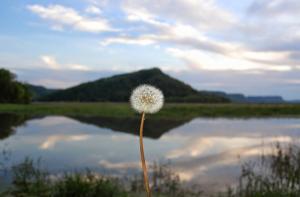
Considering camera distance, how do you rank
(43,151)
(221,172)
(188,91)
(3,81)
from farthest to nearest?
(188,91)
(3,81)
(43,151)
(221,172)

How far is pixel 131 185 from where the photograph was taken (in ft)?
38.1

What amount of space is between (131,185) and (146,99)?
316 inches

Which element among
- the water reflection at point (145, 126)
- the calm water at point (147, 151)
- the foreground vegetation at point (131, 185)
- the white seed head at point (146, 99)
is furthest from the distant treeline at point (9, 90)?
the white seed head at point (146, 99)

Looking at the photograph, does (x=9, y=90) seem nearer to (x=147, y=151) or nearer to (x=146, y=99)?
(x=147, y=151)

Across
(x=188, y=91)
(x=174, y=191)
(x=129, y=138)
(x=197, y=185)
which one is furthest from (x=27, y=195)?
(x=188, y=91)

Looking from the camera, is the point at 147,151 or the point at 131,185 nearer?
the point at 131,185

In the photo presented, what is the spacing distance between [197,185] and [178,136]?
15.8m

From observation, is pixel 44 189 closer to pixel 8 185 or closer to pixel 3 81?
pixel 8 185

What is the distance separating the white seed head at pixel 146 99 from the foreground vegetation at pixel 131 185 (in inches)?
225

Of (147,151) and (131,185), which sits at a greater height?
(131,185)

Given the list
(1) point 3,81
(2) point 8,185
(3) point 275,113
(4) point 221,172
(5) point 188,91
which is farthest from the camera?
(5) point 188,91

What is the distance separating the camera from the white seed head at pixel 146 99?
3846 millimetres

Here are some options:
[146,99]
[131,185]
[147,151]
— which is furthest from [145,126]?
[146,99]

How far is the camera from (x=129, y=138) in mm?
27016
